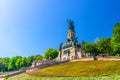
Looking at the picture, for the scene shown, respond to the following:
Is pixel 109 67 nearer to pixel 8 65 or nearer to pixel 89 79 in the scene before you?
pixel 89 79

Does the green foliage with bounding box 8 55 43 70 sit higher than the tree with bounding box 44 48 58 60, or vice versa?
the tree with bounding box 44 48 58 60

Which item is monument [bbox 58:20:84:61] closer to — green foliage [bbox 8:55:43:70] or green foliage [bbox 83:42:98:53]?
green foliage [bbox 83:42:98:53]

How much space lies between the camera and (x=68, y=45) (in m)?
76.9

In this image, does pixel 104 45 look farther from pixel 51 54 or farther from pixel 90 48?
pixel 51 54

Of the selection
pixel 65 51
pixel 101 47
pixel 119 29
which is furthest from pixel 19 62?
pixel 119 29

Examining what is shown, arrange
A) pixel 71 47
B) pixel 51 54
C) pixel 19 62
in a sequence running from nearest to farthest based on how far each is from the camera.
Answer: pixel 71 47
pixel 51 54
pixel 19 62

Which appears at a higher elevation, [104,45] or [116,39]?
[104,45]

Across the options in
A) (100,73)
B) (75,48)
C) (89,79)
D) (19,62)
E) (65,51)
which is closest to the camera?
(89,79)

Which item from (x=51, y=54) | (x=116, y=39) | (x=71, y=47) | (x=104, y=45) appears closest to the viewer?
(x=116, y=39)

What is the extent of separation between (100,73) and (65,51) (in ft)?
138

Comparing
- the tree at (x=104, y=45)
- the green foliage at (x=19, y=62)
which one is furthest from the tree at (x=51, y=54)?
the tree at (x=104, y=45)

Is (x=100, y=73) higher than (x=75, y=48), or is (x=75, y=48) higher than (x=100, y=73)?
(x=75, y=48)

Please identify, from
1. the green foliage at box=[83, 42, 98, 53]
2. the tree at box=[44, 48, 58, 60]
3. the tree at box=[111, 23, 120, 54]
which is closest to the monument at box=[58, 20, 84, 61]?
the green foliage at box=[83, 42, 98, 53]

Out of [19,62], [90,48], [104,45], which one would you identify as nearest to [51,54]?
[19,62]
